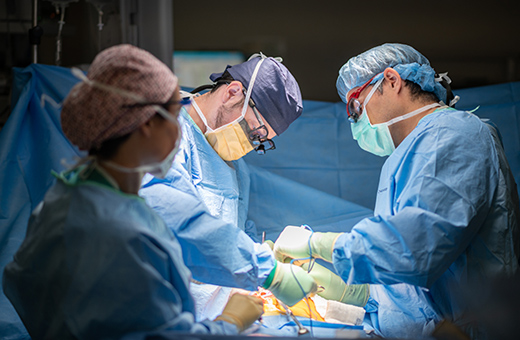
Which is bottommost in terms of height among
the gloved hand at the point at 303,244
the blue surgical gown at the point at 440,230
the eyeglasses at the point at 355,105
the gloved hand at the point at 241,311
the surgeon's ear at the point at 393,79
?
the gloved hand at the point at 303,244

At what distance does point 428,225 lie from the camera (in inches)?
58.6

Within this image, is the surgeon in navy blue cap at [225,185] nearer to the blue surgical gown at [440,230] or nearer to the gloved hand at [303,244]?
the gloved hand at [303,244]

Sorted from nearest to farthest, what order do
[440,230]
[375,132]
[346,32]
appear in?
1. [440,230]
2. [375,132]
3. [346,32]

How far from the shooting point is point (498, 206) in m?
1.59

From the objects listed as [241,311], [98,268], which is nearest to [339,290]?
[241,311]

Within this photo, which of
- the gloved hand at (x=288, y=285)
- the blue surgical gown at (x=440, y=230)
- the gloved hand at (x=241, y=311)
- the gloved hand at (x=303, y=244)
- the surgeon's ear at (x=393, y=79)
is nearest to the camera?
the gloved hand at (x=241, y=311)

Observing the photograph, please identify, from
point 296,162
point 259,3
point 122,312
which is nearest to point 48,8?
point 259,3

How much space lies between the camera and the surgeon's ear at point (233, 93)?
6.76ft

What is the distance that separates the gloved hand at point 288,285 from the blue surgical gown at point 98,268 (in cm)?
47

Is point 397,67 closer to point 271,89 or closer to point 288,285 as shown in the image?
point 271,89

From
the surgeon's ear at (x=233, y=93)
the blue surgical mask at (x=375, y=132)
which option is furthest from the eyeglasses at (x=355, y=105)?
the surgeon's ear at (x=233, y=93)

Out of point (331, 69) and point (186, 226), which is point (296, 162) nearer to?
point (331, 69)

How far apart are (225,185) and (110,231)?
115 centimetres

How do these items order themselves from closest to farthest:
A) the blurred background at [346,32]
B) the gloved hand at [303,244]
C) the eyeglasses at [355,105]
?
the gloved hand at [303,244] < the eyeglasses at [355,105] < the blurred background at [346,32]
